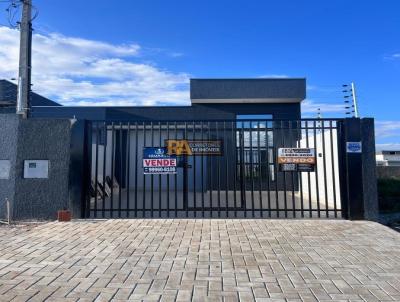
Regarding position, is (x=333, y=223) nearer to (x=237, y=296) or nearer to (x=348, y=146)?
(x=348, y=146)

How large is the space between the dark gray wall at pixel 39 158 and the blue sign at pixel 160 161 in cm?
191

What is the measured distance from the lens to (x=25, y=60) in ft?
30.5

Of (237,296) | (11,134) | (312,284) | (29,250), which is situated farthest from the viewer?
(11,134)

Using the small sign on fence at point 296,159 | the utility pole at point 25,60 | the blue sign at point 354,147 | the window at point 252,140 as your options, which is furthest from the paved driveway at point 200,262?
the utility pole at point 25,60

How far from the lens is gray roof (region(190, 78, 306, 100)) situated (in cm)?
1864

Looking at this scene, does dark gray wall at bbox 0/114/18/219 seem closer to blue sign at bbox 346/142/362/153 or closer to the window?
the window

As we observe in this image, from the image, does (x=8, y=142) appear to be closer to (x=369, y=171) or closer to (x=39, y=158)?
(x=39, y=158)

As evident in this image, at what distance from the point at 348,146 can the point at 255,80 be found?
10333 millimetres

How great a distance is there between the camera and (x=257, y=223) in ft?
28.3

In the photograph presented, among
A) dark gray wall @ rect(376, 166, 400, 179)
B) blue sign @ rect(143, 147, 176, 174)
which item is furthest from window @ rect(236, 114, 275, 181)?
dark gray wall @ rect(376, 166, 400, 179)

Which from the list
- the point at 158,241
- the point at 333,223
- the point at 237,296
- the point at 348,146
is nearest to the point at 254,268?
the point at 237,296

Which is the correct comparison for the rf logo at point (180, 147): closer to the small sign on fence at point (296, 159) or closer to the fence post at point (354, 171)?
the small sign on fence at point (296, 159)

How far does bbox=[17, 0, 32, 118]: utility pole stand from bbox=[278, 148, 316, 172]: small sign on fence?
6357 millimetres

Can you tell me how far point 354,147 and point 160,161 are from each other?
15.4 feet
